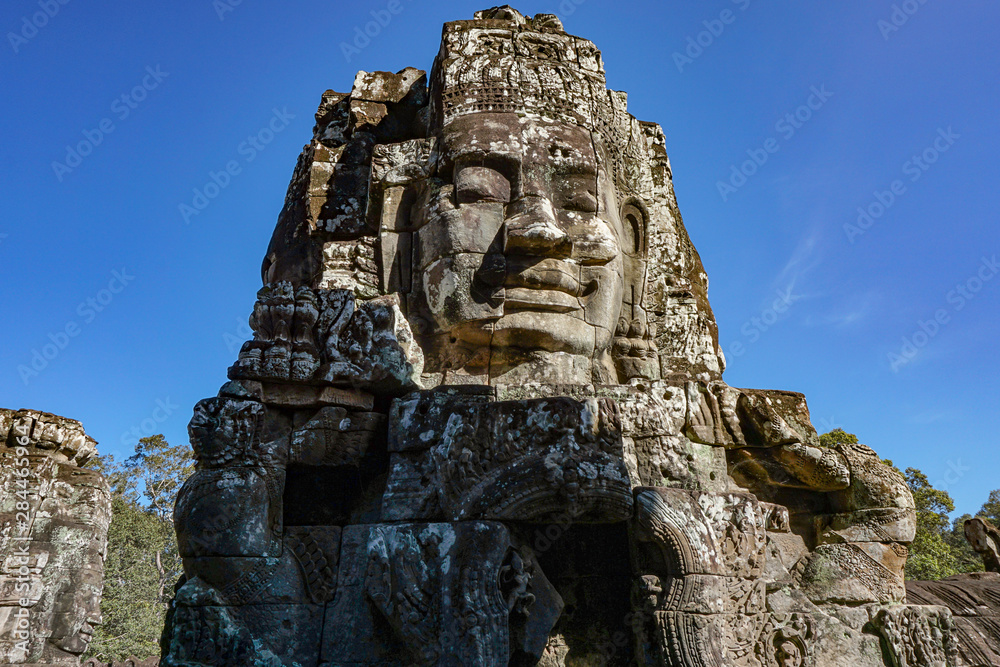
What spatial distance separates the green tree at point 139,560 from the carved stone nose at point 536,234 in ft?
51.7

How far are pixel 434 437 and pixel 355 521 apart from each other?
0.70m

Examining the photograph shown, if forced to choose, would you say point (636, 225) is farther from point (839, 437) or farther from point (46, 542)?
point (839, 437)

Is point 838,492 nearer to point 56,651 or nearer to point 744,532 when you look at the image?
point 744,532

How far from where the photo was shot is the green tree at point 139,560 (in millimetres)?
20516

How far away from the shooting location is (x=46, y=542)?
7.34 m

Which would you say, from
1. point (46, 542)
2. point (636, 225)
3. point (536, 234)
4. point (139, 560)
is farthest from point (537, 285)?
point (139, 560)

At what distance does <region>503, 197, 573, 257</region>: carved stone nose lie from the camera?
462 centimetres

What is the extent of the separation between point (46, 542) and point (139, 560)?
61.4 ft

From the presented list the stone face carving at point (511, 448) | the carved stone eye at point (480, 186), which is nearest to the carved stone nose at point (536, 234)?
the stone face carving at point (511, 448)

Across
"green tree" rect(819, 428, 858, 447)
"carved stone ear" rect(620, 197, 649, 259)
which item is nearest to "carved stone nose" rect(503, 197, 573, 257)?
"carved stone ear" rect(620, 197, 649, 259)

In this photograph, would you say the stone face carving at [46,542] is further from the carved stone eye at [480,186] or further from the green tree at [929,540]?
the green tree at [929,540]

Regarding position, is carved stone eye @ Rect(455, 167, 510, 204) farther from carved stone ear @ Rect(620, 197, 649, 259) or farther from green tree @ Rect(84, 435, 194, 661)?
green tree @ Rect(84, 435, 194, 661)

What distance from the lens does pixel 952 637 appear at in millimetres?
4629

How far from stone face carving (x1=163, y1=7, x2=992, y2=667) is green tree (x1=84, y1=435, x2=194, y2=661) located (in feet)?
50.5
